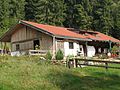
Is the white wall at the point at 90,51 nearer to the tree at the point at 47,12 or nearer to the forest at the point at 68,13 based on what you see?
the forest at the point at 68,13

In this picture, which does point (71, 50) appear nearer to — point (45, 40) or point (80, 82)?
point (45, 40)

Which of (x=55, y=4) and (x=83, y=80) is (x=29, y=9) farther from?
(x=83, y=80)

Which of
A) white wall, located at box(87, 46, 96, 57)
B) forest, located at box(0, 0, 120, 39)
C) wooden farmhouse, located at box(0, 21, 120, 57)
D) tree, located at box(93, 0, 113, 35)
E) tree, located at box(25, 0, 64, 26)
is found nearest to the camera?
wooden farmhouse, located at box(0, 21, 120, 57)

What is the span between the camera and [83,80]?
18.3m

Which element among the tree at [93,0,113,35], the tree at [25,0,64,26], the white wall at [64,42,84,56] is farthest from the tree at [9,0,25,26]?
the white wall at [64,42,84,56]

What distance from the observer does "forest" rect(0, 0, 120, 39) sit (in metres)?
76.4

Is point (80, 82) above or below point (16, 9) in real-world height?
below

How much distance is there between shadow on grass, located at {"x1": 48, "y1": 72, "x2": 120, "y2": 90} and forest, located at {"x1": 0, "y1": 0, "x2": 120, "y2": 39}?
2217 inches

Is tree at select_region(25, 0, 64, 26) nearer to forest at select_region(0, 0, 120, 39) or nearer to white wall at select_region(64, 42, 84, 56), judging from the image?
forest at select_region(0, 0, 120, 39)

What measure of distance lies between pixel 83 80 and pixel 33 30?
873 inches

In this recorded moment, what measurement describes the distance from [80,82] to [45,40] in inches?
812

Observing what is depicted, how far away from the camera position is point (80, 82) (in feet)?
57.9

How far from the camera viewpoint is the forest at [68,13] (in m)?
76.4

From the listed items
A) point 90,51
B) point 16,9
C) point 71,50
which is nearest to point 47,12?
point 16,9
